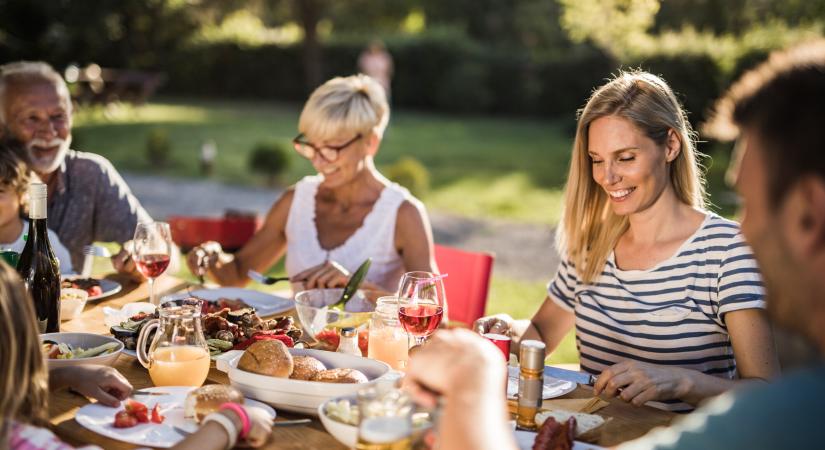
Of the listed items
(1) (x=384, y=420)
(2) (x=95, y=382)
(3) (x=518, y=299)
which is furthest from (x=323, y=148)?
(3) (x=518, y=299)

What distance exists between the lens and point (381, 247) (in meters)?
3.94

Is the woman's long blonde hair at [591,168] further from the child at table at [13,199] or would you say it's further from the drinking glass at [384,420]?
the child at table at [13,199]

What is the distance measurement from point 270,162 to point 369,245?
32.2 feet

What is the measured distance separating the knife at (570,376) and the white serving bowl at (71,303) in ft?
5.39

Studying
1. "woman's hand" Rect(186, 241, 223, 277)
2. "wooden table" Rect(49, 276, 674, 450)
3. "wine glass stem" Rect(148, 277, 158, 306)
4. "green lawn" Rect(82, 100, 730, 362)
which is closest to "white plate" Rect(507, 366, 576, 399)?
"wooden table" Rect(49, 276, 674, 450)

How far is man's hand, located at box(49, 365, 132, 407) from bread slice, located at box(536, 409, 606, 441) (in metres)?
1.04

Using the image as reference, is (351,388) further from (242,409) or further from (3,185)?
(3,185)

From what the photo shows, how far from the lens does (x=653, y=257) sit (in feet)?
9.73

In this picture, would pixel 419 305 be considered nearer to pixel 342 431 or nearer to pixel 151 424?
pixel 342 431

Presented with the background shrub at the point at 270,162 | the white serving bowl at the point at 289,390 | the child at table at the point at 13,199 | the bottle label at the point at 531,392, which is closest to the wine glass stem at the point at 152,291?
the child at table at the point at 13,199

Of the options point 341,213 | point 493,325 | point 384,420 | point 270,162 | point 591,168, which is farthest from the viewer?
point 270,162

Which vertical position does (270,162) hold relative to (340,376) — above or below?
above

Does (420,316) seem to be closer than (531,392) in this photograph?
No

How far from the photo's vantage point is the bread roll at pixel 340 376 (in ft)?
7.16
